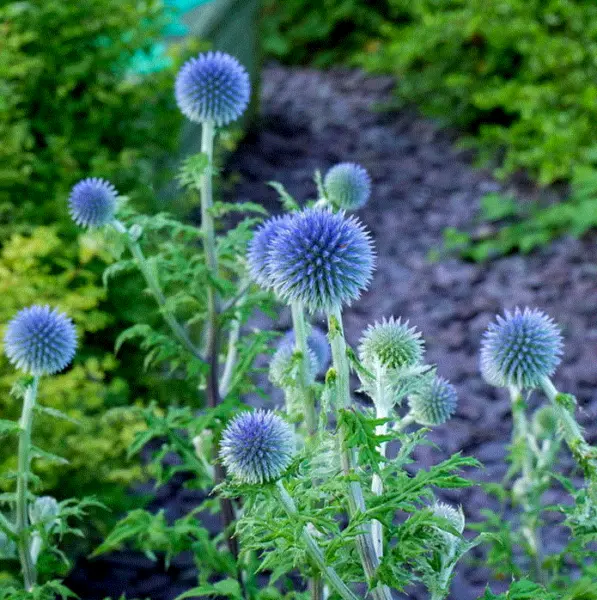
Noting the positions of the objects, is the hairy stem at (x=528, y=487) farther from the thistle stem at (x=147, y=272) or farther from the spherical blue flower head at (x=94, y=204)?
the spherical blue flower head at (x=94, y=204)

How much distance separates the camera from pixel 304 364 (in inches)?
84.0

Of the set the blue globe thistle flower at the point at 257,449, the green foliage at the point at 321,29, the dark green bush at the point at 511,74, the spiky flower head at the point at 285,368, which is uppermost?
the green foliage at the point at 321,29

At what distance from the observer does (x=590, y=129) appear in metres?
5.70

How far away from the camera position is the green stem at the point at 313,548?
172 centimetres

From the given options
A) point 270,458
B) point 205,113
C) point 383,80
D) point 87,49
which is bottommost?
point 270,458

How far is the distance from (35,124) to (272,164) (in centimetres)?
297

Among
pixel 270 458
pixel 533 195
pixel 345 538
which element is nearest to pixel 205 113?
pixel 270 458

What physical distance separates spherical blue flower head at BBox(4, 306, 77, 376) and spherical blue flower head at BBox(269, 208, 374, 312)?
0.76 m

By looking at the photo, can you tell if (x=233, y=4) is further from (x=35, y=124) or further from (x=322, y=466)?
(x=322, y=466)

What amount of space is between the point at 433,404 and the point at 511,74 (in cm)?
507

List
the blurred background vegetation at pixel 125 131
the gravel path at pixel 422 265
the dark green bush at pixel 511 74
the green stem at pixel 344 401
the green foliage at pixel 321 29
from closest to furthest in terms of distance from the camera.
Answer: the green stem at pixel 344 401, the blurred background vegetation at pixel 125 131, the gravel path at pixel 422 265, the dark green bush at pixel 511 74, the green foliage at pixel 321 29

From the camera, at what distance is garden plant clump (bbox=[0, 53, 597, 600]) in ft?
5.68

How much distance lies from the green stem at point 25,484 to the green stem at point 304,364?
65cm

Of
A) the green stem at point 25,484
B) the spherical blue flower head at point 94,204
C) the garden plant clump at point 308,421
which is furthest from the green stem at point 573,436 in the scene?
the spherical blue flower head at point 94,204
